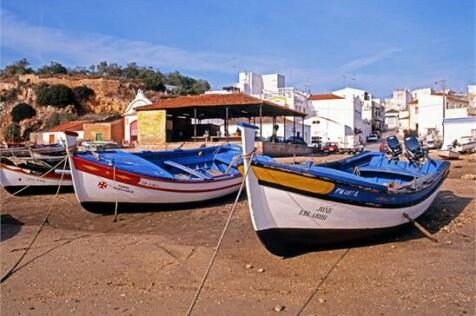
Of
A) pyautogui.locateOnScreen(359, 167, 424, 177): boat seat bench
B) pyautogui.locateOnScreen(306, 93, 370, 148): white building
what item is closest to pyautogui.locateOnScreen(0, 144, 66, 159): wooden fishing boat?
pyautogui.locateOnScreen(359, 167, 424, 177): boat seat bench

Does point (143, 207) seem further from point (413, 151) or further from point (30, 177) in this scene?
point (413, 151)

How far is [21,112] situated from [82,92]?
790 centimetres

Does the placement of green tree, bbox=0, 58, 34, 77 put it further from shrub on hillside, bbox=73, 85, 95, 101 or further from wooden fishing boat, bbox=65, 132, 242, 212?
wooden fishing boat, bbox=65, 132, 242, 212

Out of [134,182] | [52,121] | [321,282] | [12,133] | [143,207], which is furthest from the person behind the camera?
[52,121]

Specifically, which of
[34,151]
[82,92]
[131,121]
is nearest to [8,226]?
[34,151]

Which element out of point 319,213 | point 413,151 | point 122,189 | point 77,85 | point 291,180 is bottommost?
point 122,189

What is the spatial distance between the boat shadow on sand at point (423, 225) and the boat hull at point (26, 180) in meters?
9.37

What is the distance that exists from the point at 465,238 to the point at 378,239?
144 centimetres

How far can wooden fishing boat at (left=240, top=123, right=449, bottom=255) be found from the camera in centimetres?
593

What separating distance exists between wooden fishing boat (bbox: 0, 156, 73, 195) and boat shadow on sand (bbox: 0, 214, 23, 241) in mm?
3245

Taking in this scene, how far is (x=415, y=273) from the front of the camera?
19.2ft

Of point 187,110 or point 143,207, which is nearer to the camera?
point 143,207

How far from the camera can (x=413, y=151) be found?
10.1m

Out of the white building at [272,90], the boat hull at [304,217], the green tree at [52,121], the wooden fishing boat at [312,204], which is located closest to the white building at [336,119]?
the white building at [272,90]
